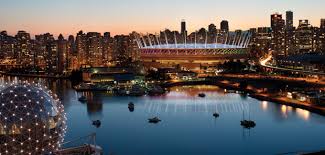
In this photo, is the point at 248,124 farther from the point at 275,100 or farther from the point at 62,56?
the point at 62,56

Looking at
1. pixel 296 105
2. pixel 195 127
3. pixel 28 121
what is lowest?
pixel 195 127

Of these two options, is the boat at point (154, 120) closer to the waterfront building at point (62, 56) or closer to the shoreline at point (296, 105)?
the shoreline at point (296, 105)

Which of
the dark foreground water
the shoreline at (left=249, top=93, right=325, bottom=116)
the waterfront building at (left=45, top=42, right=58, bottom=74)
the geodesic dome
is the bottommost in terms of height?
the dark foreground water


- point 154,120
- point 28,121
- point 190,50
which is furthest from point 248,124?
point 190,50

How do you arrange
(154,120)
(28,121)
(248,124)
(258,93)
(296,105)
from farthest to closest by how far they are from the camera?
(258,93) < (296,105) < (154,120) < (248,124) < (28,121)

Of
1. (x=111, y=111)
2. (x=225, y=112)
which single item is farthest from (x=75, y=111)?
(x=225, y=112)

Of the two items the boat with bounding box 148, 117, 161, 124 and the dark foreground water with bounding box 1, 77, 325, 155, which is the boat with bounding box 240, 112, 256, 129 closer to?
the dark foreground water with bounding box 1, 77, 325, 155

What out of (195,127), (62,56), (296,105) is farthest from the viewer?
(62,56)

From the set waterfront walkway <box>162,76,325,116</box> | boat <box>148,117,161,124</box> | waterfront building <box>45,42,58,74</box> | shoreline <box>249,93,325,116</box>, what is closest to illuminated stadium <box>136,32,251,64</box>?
waterfront walkway <box>162,76,325,116</box>
